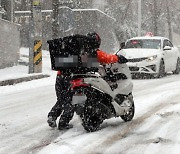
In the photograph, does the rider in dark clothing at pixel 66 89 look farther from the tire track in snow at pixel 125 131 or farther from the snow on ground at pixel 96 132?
the tire track in snow at pixel 125 131

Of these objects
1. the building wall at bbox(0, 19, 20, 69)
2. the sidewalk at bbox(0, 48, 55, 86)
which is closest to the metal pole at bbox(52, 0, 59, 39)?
the sidewalk at bbox(0, 48, 55, 86)

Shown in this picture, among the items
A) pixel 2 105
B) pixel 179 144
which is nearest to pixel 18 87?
pixel 2 105

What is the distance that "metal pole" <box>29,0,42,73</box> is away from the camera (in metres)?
16.2

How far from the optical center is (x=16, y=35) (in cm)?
1969

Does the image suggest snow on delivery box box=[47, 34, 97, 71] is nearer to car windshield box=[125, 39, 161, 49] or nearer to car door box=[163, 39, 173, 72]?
car windshield box=[125, 39, 161, 49]

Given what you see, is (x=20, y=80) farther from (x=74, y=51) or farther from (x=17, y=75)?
(x=74, y=51)

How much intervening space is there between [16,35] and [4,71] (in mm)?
3263

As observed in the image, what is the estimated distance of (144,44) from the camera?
16.7m

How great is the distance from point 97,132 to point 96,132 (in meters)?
0.02

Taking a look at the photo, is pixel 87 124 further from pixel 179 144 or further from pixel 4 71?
pixel 4 71

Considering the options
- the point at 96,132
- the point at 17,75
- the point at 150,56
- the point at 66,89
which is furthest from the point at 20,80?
the point at 96,132

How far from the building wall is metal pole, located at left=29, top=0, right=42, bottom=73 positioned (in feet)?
5.99

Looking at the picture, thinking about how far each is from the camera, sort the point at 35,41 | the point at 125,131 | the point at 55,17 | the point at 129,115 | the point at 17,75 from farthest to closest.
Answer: the point at 55,17 < the point at 35,41 < the point at 17,75 < the point at 129,115 < the point at 125,131

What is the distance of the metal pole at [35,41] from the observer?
16219 millimetres
